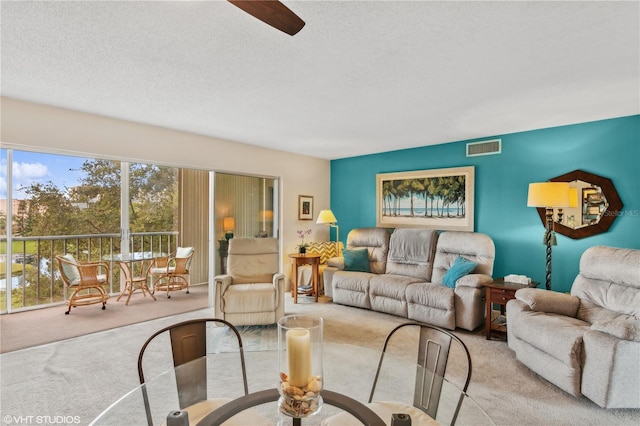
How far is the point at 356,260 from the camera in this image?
5203 mm

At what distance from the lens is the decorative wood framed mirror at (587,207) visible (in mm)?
3656

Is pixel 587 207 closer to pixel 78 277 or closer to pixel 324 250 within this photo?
pixel 324 250

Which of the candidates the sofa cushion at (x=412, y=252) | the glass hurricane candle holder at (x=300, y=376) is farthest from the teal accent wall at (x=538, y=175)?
the glass hurricane candle holder at (x=300, y=376)

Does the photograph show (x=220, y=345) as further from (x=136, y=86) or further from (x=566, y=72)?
(x=566, y=72)

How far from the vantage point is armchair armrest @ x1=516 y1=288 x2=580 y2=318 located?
3020 millimetres

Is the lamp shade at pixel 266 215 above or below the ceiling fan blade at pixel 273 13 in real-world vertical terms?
below

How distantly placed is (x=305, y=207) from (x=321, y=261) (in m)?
1.07

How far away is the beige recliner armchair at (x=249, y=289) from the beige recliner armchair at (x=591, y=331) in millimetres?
2482

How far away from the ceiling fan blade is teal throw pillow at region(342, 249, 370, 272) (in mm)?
4144

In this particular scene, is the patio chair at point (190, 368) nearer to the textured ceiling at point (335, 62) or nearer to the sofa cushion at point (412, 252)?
the textured ceiling at point (335, 62)
